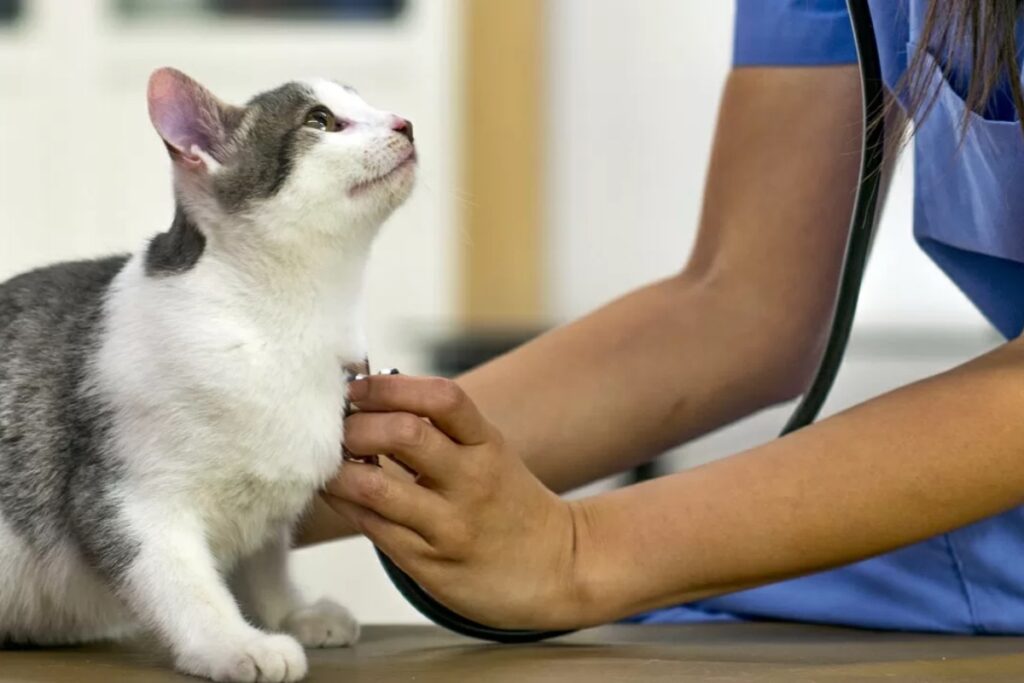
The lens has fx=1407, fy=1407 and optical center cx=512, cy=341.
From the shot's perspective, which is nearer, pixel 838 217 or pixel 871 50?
pixel 871 50

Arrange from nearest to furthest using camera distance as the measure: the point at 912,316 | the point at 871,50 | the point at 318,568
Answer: the point at 871,50 → the point at 318,568 → the point at 912,316

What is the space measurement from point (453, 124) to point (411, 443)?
8.59 ft

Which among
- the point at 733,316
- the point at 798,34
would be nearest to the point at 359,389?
the point at 733,316

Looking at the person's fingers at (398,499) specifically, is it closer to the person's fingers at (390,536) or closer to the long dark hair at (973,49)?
the person's fingers at (390,536)

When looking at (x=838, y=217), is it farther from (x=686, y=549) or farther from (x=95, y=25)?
(x=95, y=25)

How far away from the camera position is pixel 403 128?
968 millimetres

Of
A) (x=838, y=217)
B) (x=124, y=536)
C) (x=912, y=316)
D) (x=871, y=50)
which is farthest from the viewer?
(x=912, y=316)

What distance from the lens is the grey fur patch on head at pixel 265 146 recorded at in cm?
93

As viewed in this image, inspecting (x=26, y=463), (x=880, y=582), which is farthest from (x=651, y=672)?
(x=26, y=463)

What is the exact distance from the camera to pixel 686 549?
879 millimetres

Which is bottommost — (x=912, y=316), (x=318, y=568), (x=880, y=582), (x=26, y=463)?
(x=318, y=568)

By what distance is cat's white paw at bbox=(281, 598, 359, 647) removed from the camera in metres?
0.97

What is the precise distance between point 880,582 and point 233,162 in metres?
0.55

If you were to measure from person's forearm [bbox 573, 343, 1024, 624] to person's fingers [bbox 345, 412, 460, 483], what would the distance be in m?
0.12
